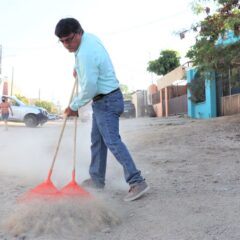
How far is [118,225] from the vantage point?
399 centimetres

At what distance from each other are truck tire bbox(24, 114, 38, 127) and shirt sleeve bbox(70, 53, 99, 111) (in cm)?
1982

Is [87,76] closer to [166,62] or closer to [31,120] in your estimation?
[31,120]

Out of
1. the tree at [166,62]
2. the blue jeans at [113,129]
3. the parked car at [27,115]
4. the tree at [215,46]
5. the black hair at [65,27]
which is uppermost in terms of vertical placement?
the tree at [166,62]

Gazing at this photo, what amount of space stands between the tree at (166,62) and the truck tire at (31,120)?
17.1 m

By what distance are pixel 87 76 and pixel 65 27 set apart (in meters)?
0.51

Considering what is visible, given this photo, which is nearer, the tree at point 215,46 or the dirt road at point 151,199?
the dirt road at point 151,199

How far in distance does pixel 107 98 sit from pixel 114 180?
4.72 ft

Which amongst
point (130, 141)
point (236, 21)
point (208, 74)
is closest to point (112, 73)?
point (130, 141)

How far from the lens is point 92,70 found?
177 inches

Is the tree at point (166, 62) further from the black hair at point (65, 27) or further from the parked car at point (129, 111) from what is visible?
the black hair at point (65, 27)

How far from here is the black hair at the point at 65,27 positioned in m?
4.54

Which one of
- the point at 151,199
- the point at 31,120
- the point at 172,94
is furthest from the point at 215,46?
the point at 172,94

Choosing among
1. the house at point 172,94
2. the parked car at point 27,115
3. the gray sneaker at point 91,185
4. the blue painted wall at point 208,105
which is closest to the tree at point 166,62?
the house at point 172,94

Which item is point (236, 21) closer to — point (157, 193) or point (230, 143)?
point (230, 143)
